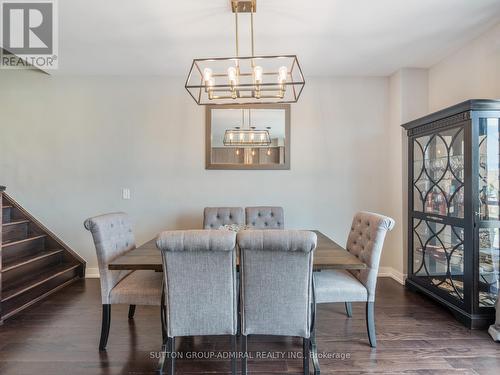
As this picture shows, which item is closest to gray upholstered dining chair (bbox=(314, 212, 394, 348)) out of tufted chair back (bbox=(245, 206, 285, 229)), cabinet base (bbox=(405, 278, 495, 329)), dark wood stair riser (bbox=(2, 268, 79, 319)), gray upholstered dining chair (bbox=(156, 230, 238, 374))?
gray upholstered dining chair (bbox=(156, 230, 238, 374))

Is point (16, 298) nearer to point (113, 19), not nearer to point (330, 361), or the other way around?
point (113, 19)

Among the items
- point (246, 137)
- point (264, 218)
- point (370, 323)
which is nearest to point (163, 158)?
point (246, 137)

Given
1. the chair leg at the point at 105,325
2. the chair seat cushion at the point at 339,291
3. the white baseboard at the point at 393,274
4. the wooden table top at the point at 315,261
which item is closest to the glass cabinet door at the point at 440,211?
the white baseboard at the point at 393,274

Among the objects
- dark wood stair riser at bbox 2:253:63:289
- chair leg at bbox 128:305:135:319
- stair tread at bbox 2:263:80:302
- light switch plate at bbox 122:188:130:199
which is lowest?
chair leg at bbox 128:305:135:319

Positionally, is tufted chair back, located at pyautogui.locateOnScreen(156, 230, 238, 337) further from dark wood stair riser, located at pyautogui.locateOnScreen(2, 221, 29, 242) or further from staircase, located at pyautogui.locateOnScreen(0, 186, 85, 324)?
dark wood stair riser, located at pyautogui.locateOnScreen(2, 221, 29, 242)

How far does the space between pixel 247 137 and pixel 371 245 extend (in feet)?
6.69

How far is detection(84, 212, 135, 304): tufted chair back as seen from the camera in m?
1.98

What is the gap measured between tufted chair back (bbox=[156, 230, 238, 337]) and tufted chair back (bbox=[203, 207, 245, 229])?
143 cm

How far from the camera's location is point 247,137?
→ 3.52 metres

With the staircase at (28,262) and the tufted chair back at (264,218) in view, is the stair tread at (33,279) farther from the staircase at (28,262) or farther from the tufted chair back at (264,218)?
the tufted chair back at (264,218)

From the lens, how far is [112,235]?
216 centimetres

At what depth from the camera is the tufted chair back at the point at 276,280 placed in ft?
5.00

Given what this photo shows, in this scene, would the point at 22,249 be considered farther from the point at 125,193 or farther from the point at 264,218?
the point at 264,218

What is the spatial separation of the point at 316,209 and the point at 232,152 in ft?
4.22
